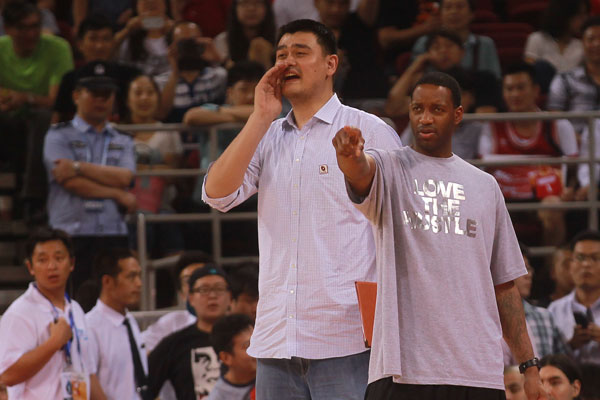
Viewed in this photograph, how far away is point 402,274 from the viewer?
3.91 metres

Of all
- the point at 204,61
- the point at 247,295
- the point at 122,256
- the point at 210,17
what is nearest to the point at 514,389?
the point at 247,295

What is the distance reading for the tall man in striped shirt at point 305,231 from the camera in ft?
13.4

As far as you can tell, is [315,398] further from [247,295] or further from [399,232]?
[247,295]

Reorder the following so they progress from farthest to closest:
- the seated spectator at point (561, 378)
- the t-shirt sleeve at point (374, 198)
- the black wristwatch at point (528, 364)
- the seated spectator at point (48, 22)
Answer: the seated spectator at point (48, 22), the seated spectator at point (561, 378), the black wristwatch at point (528, 364), the t-shirt sleeve at point (374, 198)

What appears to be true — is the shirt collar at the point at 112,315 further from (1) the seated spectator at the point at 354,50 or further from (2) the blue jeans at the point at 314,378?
(2) the blue jeans at the point at 314,378

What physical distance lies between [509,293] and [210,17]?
7908mm

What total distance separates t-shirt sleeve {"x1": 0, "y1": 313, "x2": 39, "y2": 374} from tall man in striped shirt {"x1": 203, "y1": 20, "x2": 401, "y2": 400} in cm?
266

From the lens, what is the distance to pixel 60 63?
32.3 ft

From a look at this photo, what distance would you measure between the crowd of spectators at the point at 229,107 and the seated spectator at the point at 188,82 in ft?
A: 0.04

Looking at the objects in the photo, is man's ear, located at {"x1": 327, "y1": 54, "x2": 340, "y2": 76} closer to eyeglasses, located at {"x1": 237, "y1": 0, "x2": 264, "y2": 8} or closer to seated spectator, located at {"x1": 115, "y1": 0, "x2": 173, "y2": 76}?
eyeglasses, located at {"x1": 237, "y1": 0, "x2": 264, "y2": 8}

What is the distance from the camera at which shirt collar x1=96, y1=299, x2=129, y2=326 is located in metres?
7.57

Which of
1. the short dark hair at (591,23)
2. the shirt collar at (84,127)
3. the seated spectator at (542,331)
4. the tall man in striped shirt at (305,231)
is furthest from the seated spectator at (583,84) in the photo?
the tall man in striped shirt at (305,231)

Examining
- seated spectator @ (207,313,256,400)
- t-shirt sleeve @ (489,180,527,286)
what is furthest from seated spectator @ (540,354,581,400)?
t-shirt sleeve @ (489,180,527,286)

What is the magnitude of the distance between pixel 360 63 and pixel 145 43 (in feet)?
6.73
